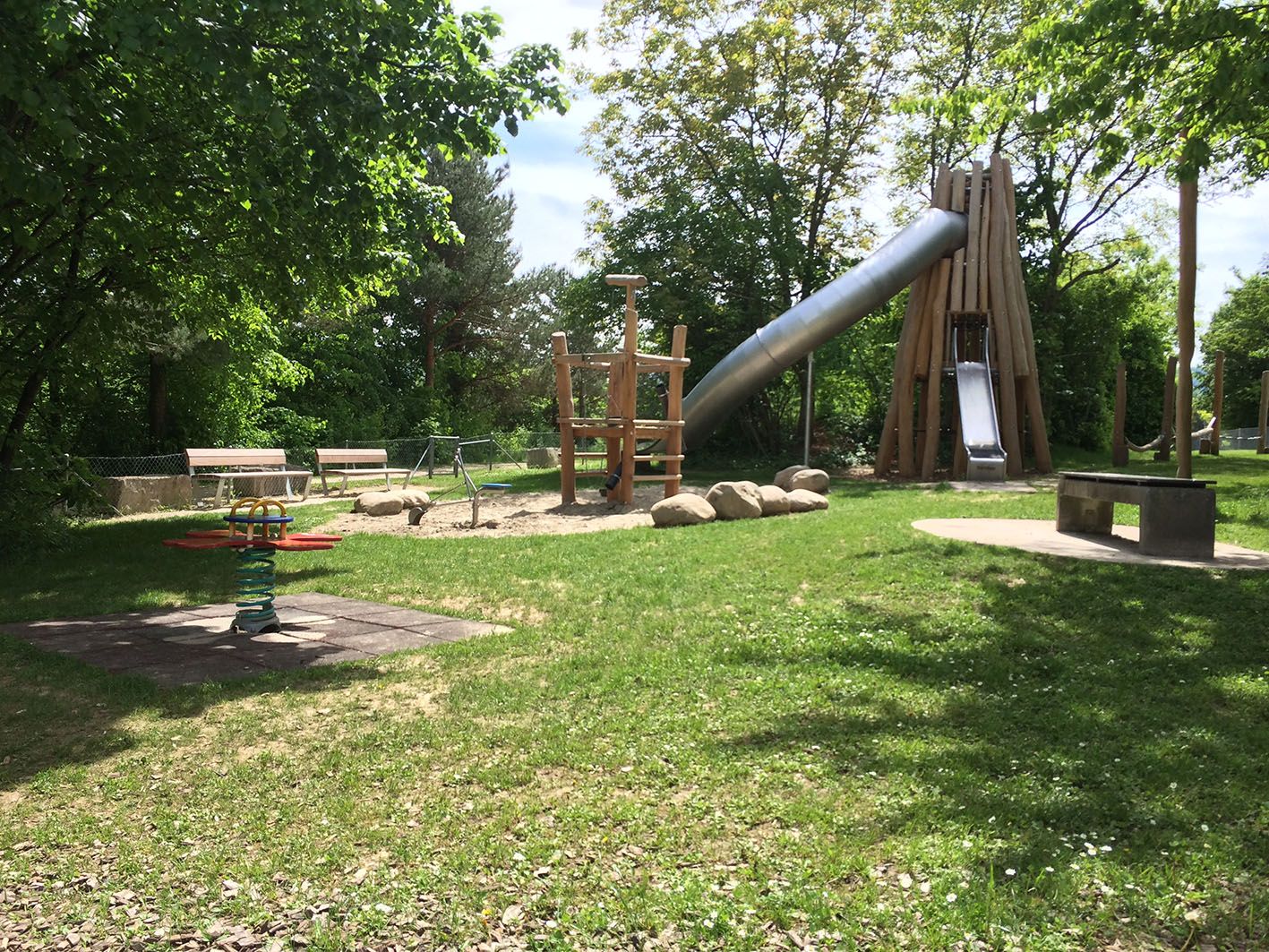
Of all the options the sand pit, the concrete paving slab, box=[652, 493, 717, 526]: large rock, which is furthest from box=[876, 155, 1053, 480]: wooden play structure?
the concrete paving slab

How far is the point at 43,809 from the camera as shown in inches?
139

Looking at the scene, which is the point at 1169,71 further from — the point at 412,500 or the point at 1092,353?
the point at 1092,353

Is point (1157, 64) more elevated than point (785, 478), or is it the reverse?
point (1157, 64)

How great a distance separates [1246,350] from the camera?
4334 centimetres

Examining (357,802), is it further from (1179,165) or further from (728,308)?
(728,308)

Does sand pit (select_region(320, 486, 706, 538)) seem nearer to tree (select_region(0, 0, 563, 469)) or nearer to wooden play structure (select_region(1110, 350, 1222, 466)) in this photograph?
tree (select_region(0, 0, 563, 469))

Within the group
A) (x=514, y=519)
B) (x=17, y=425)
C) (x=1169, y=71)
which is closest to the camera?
(x=1169, y=71)

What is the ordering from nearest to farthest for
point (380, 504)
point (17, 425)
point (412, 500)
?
point (17, 425) < point (380, 504) < point (412, 500)

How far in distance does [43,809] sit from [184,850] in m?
0.77

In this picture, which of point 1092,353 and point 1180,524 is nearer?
point 1180,524

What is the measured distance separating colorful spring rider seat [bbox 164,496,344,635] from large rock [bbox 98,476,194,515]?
9.38 metres

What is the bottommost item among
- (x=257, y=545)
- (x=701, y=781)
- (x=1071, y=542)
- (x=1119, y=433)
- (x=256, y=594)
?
(x=701, y=781)

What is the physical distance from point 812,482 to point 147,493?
1085cm

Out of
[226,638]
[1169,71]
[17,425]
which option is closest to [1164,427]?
[1169,71]
